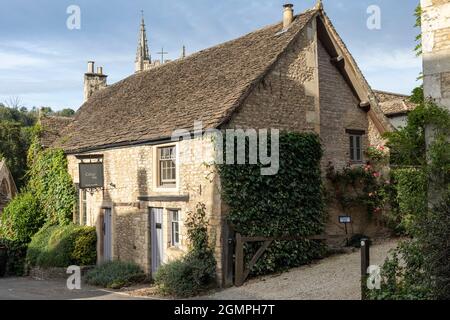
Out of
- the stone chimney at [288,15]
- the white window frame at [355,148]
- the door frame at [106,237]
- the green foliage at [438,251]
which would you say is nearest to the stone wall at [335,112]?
the white window frame at [355,148]

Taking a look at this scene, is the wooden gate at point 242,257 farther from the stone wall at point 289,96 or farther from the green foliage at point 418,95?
the green foliage at point 418,95

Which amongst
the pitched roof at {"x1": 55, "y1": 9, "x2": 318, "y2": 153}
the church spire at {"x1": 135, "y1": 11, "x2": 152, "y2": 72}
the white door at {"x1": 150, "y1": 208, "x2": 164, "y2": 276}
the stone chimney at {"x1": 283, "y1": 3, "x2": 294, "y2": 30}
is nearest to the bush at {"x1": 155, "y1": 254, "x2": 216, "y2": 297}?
the white door at {"x1": 150, "y1": 208, "x2": 164, "y2": 276}

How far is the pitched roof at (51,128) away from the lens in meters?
23.6

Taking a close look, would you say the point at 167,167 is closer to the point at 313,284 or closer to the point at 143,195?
the point at 143,195

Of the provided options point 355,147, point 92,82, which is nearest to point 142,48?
point 92,82

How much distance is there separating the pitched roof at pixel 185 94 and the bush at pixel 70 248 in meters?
3.11

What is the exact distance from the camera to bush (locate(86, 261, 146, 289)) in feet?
52.2

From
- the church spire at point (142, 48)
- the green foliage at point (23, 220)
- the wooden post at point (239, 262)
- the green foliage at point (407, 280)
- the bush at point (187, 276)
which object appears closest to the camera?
the green foliage at point (407, 280)

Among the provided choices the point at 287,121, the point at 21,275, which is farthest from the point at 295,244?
the point at 21,275

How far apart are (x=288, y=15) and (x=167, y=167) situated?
6.28 metres

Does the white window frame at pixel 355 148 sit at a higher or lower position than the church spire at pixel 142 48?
lower

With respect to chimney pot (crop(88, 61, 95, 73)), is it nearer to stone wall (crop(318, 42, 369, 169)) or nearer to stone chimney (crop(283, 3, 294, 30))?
stone chimney (crop(283, 3, 294, 30))

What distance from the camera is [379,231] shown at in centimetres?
1802

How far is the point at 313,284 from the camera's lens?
1270 cm
